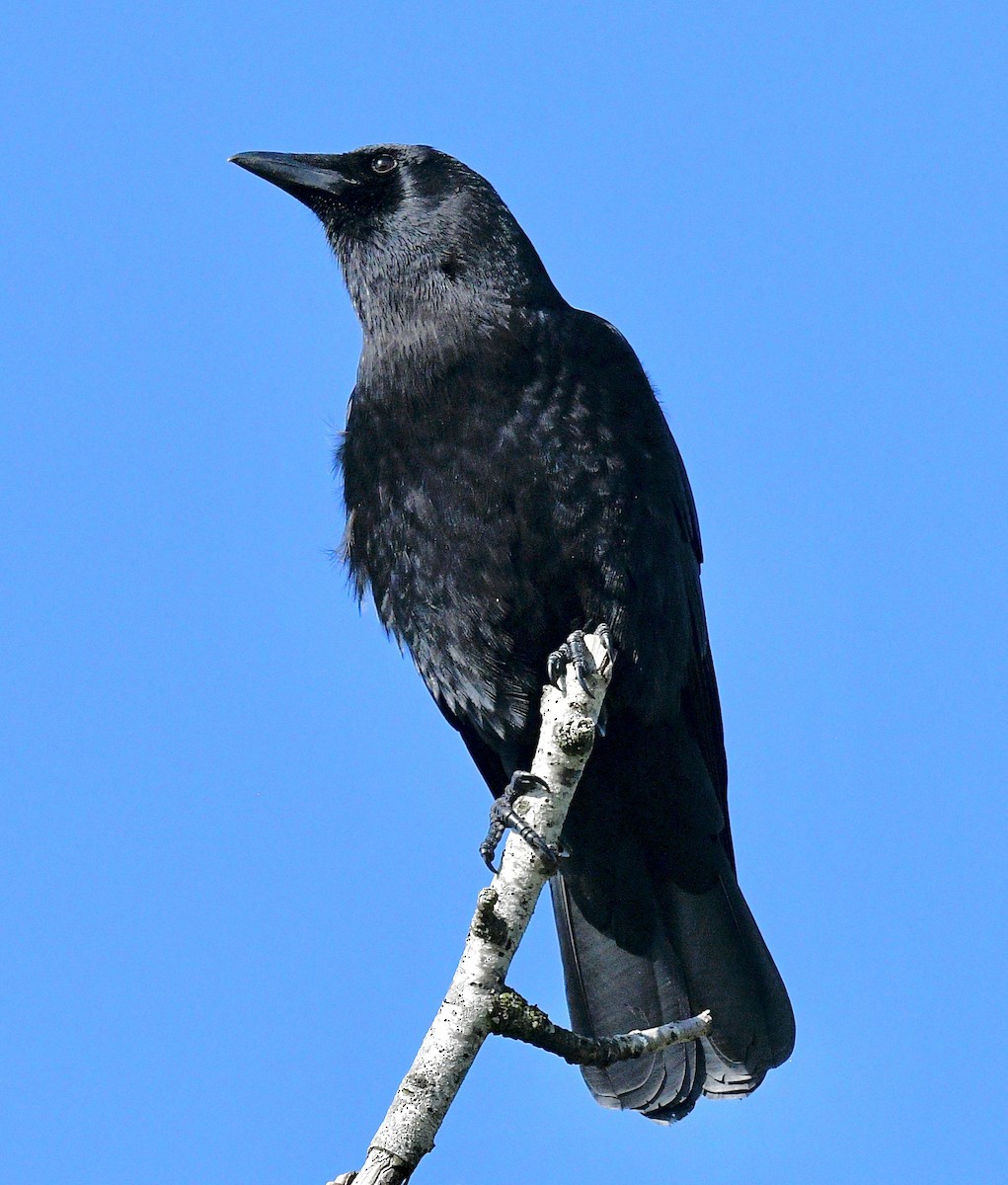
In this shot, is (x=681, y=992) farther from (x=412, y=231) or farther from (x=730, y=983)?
(x=412, y=231)

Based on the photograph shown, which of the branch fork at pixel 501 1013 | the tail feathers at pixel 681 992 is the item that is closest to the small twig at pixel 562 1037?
the branch fork at pixel 501 1013

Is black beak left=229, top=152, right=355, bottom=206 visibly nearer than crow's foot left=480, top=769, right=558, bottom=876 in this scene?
No

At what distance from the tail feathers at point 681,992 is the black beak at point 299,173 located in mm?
3114

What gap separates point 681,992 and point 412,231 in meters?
3.26

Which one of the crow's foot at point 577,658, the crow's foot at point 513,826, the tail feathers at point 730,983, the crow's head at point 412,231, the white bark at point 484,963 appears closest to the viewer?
the white bark at point 484,963

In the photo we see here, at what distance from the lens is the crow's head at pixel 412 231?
5695 mm

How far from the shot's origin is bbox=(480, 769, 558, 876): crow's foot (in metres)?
4.07

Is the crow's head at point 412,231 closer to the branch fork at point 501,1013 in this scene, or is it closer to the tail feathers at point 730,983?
the branch fork at point 501,1013

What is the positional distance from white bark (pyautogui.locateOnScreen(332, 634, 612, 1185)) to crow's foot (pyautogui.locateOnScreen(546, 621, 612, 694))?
0.31m

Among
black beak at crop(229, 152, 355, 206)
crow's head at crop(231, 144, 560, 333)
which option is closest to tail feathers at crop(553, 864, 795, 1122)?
crow's head at crop(231, 144, 560, 333)

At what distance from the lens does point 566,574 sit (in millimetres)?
5242

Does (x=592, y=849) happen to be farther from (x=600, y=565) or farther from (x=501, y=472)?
(x=501, y=472)

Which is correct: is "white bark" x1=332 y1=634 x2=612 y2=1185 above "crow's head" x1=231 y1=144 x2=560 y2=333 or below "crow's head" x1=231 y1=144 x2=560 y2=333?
below

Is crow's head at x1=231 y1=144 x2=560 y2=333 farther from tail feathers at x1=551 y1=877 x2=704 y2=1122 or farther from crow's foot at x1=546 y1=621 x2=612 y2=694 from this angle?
tail feathers at x1=551 y1=877 x2=704 y2=1122
